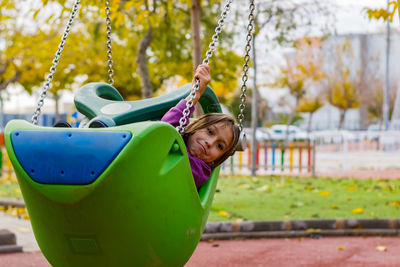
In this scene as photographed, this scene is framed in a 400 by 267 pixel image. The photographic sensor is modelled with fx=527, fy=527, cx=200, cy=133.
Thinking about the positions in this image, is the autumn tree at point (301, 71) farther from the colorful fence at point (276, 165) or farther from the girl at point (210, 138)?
the girl at point (210, 138)

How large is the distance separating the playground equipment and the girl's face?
0.42 m

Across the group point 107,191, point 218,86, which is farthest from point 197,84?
point 218,86

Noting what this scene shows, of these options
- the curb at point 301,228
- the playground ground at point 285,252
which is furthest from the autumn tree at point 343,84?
the playground ground at point 285,252

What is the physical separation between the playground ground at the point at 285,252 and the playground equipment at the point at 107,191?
1944 millimetres

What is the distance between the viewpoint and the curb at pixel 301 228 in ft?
16.6

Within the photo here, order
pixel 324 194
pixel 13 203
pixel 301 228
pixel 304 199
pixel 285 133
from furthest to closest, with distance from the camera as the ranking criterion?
pixel 285 133 → pixel 324 194 → pixel 304 199 → pixel 13 203 → pixel 301 228

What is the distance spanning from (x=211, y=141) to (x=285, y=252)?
6.81 ft

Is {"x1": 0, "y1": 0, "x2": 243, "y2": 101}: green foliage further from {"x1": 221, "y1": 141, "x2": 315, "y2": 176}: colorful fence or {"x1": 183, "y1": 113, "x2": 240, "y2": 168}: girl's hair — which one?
{"x1": 183, "y1": 113, "x2": 240, "y2": 168}: girl's hair

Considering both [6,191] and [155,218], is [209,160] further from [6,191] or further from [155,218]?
[6,191]

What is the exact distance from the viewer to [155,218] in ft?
6.78

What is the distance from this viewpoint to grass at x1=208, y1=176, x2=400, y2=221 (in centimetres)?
575

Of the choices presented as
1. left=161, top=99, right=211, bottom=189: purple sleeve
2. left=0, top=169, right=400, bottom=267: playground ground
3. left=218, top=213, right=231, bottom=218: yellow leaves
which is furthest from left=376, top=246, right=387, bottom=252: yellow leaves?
left=161, top=99, right=211, bottom=189: purple sleeve

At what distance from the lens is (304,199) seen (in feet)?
23.0

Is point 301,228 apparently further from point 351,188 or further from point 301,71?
point 301,71
